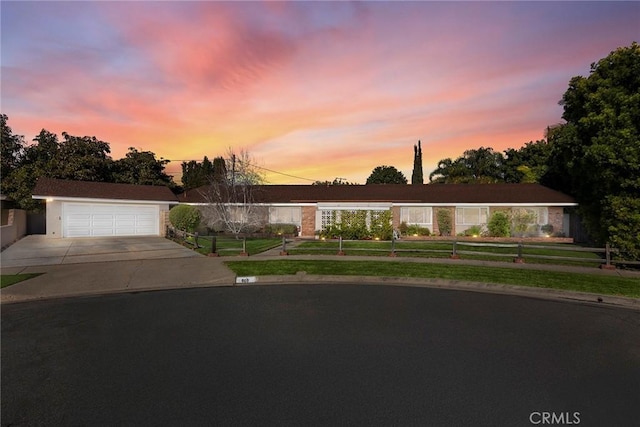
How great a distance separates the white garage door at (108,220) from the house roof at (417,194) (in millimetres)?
3772

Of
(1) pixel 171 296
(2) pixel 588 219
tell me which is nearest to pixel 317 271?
(1) pixel 171 296

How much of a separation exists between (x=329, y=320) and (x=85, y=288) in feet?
27.2

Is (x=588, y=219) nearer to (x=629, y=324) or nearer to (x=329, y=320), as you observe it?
(x=629, y=324)

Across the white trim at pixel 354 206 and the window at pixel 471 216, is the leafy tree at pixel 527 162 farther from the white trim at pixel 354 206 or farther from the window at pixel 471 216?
the white trim at pixel 354 206

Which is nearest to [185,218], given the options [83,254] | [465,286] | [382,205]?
[83,254]

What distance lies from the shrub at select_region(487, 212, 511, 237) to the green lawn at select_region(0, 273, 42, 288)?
27.3 m

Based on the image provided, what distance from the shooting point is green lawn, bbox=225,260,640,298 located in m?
12.1

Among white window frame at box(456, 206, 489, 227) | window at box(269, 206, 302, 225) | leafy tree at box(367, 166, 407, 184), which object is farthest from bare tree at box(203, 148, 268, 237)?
leafy tree at box(367, 166, 407, 184)

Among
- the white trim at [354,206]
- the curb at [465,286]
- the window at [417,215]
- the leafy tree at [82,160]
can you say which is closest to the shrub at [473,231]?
the window at [417,215]

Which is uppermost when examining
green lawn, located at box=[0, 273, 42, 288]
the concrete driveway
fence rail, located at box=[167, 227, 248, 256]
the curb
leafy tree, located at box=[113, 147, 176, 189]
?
leafy tree, located at box=[113, 147, 176, 189]

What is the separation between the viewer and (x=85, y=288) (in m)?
11.8

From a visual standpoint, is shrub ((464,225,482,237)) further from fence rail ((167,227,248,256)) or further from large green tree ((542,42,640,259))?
fence rail ((167,227,248,256))

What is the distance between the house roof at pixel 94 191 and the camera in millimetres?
27391

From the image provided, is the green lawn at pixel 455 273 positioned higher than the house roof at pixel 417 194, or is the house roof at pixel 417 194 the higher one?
the house roof at pixel 417 194
